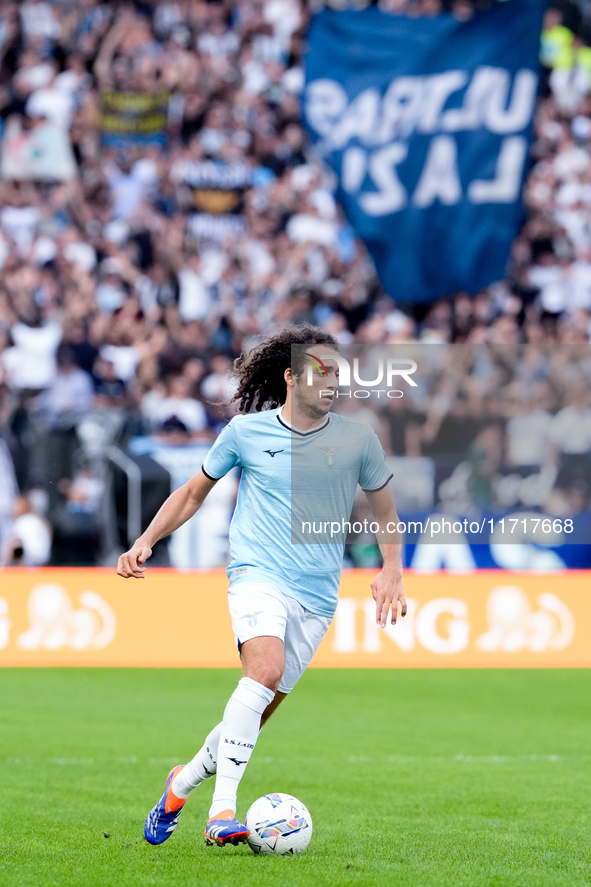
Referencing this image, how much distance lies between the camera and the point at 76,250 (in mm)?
17359

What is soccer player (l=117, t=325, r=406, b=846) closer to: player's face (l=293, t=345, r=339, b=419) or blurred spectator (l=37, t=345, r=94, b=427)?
player's face (l=293, t=345, r=339, b=419)

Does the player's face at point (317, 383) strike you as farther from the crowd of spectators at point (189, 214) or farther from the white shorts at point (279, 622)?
the crowd of spectators at point (189, 214)

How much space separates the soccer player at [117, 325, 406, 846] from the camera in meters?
5.26

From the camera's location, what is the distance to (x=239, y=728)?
5074mm

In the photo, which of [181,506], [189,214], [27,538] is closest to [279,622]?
[181,506]

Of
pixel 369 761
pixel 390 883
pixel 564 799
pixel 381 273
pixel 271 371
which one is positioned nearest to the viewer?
pixel 390 883

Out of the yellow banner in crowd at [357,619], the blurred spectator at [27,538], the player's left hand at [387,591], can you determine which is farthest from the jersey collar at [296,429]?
the blurred spectator at [27,538]

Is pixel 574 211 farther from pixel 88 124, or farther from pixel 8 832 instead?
pixel 8 832

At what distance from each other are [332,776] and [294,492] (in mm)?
3243

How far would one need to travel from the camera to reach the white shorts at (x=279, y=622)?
5.12 m

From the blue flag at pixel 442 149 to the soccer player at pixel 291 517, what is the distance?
11729mm

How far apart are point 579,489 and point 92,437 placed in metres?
5.04

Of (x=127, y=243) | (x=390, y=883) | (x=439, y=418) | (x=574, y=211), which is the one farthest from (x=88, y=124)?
(x=390, y=883)

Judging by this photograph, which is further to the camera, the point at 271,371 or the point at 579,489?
the point at 579,489
